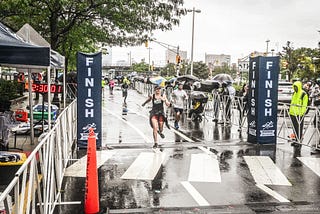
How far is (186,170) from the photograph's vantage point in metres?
8.55

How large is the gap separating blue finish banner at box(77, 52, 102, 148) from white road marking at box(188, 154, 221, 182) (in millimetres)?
2858

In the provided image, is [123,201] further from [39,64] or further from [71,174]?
[39,64]

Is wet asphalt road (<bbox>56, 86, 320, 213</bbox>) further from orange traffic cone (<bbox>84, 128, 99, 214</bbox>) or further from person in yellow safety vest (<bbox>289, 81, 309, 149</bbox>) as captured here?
person in yellow safety vest (<bbox>289, 81, 309, 149</bbox>)

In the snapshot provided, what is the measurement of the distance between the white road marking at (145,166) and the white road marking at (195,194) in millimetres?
790

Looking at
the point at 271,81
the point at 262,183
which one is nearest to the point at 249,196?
the point at 262,183

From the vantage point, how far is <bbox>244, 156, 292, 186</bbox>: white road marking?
25.5ft

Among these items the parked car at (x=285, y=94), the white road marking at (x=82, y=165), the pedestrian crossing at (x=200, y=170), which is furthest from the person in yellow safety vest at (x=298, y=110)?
the parked car at (x=285, y=94)

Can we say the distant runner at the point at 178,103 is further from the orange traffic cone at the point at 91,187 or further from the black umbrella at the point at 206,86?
the orange traffic cone at the point at 91,187

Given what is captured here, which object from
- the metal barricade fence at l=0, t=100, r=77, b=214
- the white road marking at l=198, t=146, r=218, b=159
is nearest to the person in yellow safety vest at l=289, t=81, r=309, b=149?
the white road marking at l=198, t=146, r=218, b=159

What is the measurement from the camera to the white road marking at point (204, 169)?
26.0 ft

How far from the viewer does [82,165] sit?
8789 millimetres

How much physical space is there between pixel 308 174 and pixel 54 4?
12911 millimetres

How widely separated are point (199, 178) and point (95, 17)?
536 inches

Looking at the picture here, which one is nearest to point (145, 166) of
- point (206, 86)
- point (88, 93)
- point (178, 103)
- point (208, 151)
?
point (208, 151)
